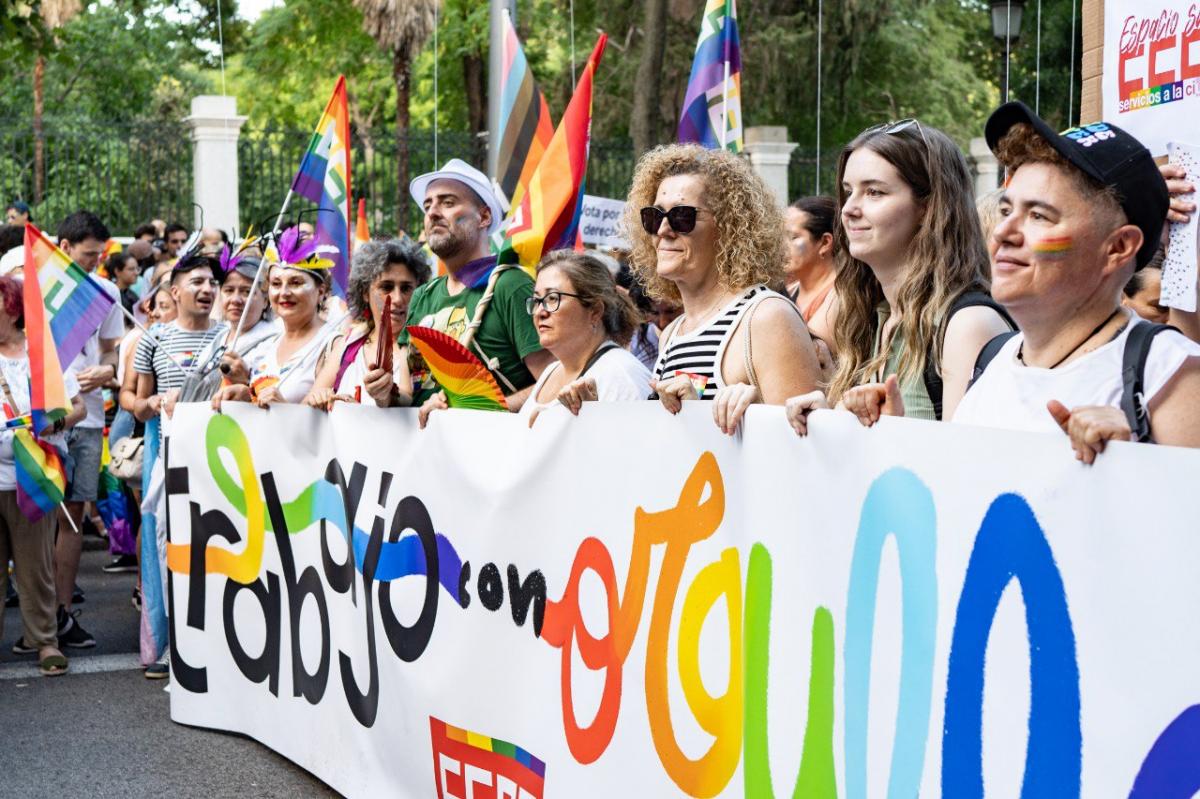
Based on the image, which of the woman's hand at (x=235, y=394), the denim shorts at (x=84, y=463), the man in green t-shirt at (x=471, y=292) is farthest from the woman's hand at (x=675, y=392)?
the denim shorts at (x=84, y=463)

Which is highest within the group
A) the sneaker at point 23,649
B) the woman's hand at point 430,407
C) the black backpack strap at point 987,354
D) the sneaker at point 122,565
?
the black backpack strap at point 987,354

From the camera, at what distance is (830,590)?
2980 millimetres

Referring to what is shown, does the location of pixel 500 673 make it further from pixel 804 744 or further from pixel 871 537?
pixel 871 537

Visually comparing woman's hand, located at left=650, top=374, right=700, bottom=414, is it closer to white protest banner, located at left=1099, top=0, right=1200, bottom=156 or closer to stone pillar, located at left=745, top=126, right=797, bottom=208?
white protest banner, located at left=1099, top=0, right=1200, bottom=156

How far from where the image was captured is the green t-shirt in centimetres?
535

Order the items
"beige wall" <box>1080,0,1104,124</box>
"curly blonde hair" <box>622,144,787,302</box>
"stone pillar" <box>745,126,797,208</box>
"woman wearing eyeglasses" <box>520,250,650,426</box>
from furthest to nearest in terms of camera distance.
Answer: "stone pillar" <box>745,126,797,208</box>, "beige wall" <box>1080,0,1104,124</box>, "woman wearing eyeglasses" <box>520,250,650,426</box>, "curly blonde hair" <box>622,144,787,302</box>

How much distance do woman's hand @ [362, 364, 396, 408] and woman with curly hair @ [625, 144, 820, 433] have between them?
3.60 ft

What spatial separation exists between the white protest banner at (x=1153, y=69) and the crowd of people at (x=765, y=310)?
295 millimetres

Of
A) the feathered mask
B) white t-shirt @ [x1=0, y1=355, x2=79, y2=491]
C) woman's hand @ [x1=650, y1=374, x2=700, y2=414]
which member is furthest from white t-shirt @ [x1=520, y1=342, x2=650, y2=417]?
white t-shirt @ [x1=0, y1=355, x2=79, y2=491]

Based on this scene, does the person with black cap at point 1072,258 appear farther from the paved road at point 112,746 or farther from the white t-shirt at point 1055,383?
the paved road at point 112,746

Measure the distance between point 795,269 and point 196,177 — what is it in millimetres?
14936

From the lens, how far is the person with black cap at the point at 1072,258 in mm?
2646

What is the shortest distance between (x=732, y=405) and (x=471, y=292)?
8.38 feet

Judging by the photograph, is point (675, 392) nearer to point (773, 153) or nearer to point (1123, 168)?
point (1123, 168)
